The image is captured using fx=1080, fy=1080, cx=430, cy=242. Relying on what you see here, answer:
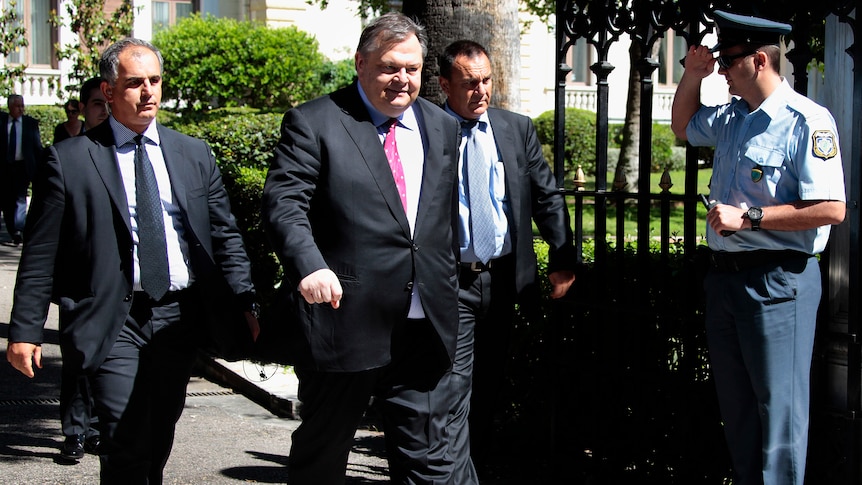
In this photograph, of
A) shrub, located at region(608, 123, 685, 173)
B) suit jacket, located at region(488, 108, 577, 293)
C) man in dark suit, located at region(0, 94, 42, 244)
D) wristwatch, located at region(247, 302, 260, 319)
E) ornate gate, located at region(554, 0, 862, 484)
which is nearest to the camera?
ornate gate, located at region(554, 0, 862, 484)

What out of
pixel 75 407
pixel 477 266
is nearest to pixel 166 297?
pixel 477 266

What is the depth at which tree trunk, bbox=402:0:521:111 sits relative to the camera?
20.2ft

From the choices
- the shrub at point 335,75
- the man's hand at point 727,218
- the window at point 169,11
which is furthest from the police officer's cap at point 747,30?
the window at point 169,11

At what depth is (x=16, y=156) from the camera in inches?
565

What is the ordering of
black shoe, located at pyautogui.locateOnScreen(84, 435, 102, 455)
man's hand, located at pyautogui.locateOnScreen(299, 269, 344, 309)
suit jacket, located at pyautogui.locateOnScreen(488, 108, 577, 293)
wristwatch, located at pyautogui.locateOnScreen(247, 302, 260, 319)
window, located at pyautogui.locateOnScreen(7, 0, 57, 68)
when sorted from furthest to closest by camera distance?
1. window, located at pyautogui.locateOnScreen(7, 0, 57, 68)
2. black shoe, located at pyautogui.locateOnScreen(84, 435, 102, 455)
3. suit jacket, located at pyautogui.locateOnScreen(488, 108, 577, 293)
4. wristwatch, located at pyautogui.locateOnScreen(247, 302, 260, 319)
5. man's hand, located at pyautogui.locateOnScreen(299, 269, 344, 309)

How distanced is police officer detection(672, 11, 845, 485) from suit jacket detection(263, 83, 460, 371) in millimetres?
1082

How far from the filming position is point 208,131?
1008 cm

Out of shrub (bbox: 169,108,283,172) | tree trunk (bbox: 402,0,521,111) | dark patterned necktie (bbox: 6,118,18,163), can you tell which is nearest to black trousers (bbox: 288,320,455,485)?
tree trunk (bbox: 402,0,521,111)

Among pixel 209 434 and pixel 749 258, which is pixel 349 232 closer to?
pixel 749 258

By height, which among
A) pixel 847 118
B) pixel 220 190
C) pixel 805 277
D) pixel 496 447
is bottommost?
pixel 496 447

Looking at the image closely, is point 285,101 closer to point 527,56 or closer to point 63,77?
point 63,77

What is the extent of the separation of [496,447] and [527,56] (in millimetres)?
26043

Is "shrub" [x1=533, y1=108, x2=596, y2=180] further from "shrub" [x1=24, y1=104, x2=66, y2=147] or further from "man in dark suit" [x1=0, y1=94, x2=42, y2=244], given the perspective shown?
"man in dark suit" [x1=0, y1=94, x2=42, y2=244]

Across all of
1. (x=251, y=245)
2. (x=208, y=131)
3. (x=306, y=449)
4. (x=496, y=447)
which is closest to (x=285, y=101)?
(x=208, y=131)
